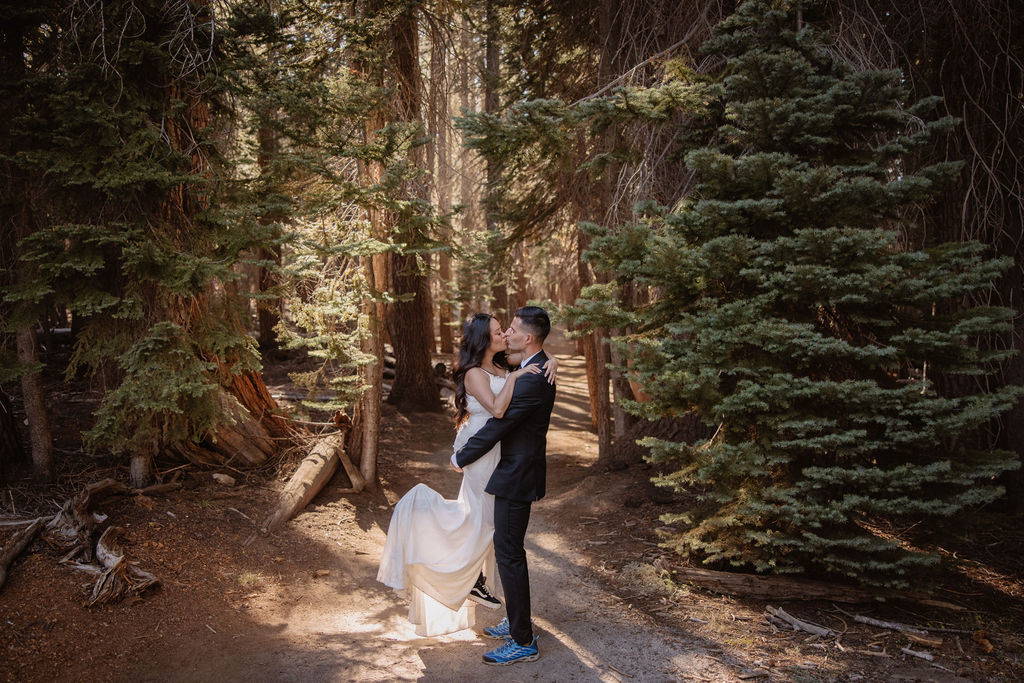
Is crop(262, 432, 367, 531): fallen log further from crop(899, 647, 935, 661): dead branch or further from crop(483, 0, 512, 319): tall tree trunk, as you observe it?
crop(899, 647, 935, 661): dead branch

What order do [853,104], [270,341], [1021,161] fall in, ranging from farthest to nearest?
[270,341] < [1021,161] < [853,104]

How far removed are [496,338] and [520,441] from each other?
2.43 ft

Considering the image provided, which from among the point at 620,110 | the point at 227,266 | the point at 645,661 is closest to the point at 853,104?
the point at 620,110

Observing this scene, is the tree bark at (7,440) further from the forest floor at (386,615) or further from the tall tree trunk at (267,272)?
the tall tree trunk at (267,272)

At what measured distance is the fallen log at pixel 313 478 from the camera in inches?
275

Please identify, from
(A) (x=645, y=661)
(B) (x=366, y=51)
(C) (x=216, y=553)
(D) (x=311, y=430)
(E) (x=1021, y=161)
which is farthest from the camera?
(D) (x=311, y=430)

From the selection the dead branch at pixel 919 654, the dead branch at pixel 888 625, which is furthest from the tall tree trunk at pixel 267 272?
the dead branch at pixel 919 654

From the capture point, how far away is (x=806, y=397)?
190 inches

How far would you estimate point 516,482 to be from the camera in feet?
13.9

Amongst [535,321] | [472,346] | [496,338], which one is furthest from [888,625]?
[472,346]

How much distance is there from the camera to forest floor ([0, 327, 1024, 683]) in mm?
4250

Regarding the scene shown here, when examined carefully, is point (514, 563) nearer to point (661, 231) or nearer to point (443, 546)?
point (443, 546)

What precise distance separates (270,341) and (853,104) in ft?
48.2

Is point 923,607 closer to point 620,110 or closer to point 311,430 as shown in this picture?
point 620,110
